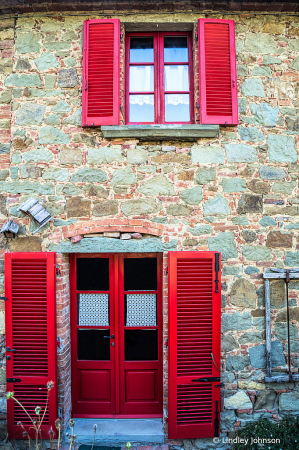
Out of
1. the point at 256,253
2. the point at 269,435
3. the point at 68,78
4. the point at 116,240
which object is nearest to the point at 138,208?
the point at 116,240

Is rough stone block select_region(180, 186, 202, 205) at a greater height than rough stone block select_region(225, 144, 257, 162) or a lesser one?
lesser

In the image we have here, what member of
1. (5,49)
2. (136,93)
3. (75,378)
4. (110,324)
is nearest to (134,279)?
(110,324)

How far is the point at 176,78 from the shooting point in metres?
A: 3.76

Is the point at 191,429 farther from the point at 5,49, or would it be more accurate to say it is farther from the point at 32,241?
the point at 5,49

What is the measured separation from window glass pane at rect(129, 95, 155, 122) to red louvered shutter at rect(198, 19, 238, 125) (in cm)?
66

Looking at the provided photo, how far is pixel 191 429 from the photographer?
3299 mm

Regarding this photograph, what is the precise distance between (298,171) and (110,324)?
9.97 ft

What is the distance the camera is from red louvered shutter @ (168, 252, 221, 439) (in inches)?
130

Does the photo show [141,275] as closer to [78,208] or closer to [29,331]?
[78,208]

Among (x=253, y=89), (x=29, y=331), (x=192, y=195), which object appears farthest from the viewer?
(x=253, y=89)

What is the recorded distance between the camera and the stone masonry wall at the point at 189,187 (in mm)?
3447

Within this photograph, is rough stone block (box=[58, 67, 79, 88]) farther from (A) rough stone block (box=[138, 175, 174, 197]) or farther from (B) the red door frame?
(B) the red door frame

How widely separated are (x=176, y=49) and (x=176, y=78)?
1.32ft

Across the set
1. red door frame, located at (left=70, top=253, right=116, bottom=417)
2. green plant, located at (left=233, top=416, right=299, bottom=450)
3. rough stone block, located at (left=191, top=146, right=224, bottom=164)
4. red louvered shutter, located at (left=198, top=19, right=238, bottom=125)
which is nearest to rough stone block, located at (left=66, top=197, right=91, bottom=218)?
red door frame, located at (left=70, top=253, right=116, bottom=417)
